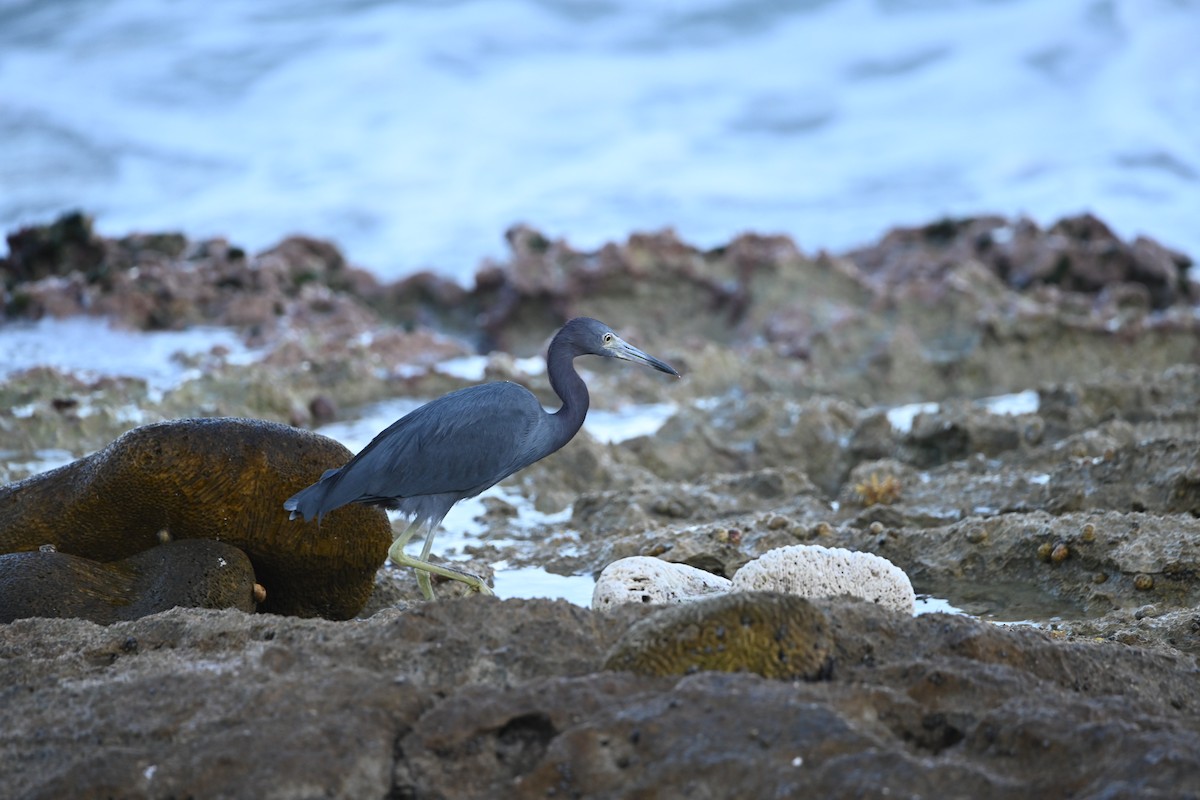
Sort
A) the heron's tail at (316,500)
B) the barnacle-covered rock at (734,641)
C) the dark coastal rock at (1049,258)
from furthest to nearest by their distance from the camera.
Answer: the dark coastal rock at (1049,258) → the heron's tail at (316,500) → the barnacle-covered rock at (734,641)

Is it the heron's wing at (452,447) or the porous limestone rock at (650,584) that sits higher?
the heron's wing at (452,447)

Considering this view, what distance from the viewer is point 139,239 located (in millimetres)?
12742

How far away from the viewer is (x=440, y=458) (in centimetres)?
460

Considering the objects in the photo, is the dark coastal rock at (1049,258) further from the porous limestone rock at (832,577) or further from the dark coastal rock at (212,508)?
the dark coastal rock at (212,508)

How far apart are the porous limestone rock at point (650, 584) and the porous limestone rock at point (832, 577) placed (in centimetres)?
12

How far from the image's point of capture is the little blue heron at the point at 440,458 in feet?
14.6

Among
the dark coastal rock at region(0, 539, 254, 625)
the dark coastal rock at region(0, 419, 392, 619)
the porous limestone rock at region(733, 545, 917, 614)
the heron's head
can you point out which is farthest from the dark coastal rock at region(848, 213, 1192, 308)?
the dark coastal rock at region(0, 539, 254, 625)

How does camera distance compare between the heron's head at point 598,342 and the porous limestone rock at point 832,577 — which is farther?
the heron's head at point 598,342

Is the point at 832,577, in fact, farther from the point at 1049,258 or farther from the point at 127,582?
the point at 1049,258

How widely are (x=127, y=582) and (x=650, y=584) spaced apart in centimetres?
179

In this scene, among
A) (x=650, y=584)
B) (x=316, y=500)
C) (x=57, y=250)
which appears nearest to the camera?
(x=650, y=584)

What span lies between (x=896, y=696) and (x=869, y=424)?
5317mm

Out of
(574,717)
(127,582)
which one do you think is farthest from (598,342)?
(574,717)

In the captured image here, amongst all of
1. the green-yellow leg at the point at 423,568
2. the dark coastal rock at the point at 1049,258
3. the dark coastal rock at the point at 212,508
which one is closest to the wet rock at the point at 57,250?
the dark coastal rock at the point at 1049,258
